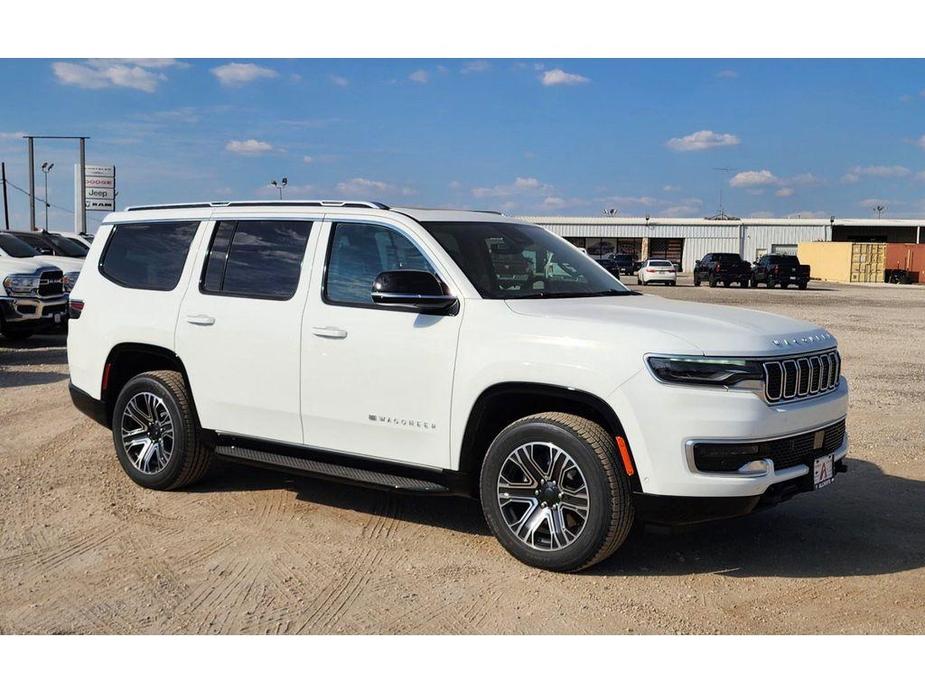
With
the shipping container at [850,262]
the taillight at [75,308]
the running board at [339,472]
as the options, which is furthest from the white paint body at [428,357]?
the shipping container at [850,262]

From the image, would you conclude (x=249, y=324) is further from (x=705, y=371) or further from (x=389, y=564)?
(x=705, y=371)

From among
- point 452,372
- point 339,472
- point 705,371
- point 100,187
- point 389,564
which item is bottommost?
point 389,564

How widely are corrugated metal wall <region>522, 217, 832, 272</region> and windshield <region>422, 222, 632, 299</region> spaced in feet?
228

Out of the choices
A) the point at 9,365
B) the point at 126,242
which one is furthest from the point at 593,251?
the point at 126,242

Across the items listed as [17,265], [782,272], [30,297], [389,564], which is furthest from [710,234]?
[389,564]

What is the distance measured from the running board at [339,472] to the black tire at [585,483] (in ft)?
1.57

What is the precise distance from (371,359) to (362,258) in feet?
2.21

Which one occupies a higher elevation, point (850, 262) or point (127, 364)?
point (850, 262)

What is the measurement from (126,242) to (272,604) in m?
3.57

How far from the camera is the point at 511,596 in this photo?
485 cm

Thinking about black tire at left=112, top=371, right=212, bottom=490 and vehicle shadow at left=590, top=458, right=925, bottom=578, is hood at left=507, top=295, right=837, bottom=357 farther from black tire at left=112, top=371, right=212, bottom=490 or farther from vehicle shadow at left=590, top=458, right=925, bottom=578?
black tire at left=112, top=371, right=212, bottom=490

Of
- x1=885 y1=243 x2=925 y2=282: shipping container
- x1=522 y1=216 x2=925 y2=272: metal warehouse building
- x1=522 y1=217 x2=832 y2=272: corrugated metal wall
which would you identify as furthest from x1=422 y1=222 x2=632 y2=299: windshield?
x1=522 y1=217 x2=832 y2=272: corrugated metal wall

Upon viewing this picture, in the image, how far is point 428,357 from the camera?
17.9 feet

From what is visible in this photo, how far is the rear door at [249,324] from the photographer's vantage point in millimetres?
6059
